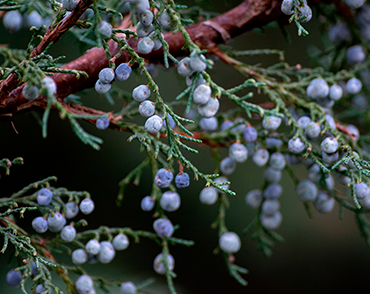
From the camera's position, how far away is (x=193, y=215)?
1705 millimetres

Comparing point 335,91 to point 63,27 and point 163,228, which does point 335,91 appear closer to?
point 163,228

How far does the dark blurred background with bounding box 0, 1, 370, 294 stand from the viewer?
1.40 meters

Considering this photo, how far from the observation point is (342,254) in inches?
82.1

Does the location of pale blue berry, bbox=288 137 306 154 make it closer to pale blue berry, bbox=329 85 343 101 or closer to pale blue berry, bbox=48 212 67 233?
pale blue berry, bbox=329 85 343 101

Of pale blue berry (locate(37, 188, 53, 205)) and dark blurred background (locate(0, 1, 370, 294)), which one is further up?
pale blue berry (locate(37, 188, 53, 205))

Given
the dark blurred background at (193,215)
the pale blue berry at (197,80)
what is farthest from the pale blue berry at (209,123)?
the pale blue berry at (197,80)

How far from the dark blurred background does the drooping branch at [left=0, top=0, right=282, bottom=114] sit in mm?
230

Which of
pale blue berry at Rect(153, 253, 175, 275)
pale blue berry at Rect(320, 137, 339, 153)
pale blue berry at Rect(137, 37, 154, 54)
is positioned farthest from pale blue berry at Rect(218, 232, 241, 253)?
pale blue berry at Rect(137, 37, 154, 54)

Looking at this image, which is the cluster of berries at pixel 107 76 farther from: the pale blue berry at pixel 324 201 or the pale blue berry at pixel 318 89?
the pale blue berry at pixel 324 201

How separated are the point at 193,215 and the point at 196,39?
1.01 meters

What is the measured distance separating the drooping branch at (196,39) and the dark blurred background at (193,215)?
0.23m

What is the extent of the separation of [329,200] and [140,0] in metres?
0.74

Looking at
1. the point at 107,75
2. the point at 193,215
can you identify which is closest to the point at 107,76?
the point at 107,75

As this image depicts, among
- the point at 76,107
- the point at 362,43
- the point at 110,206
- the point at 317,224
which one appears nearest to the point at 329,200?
the point at 362,43
